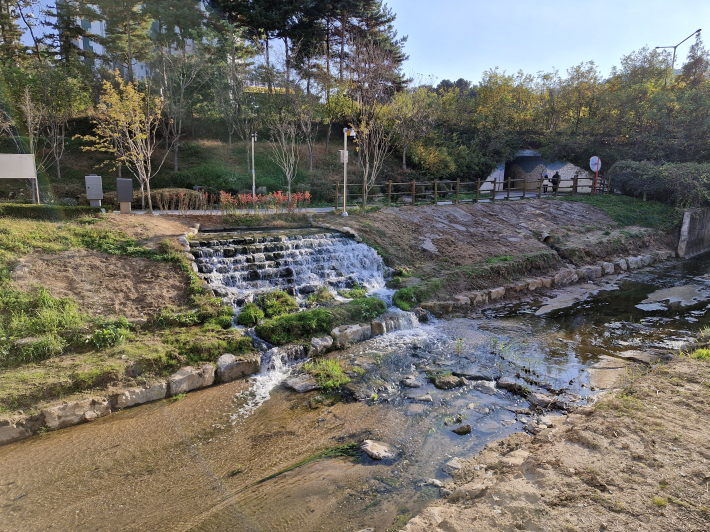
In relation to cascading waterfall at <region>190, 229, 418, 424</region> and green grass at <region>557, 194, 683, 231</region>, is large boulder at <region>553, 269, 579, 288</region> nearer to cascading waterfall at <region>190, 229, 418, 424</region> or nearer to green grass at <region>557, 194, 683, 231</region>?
cascading waterfall at <region>190, 229, 418, 424</region>

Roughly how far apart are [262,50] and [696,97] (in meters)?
26.3

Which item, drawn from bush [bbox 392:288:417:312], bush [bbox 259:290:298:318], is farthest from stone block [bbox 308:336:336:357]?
bush [bbox 392:288:417:312]

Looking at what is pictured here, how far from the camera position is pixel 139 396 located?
645 centimetres

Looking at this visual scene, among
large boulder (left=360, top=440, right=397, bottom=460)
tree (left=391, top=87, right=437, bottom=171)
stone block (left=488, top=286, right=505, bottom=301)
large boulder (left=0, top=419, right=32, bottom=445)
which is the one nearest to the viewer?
large boulder (left=360, top=440, right=397, bottom=460)

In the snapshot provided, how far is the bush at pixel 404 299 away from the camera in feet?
34.7

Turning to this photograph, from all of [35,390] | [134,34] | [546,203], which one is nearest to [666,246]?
[546,203]

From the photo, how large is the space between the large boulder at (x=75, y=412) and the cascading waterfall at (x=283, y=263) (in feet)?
11.2

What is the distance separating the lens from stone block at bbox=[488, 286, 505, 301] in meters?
12.0

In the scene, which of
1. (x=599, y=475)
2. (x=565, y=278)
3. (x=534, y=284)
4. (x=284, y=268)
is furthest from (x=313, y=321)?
(x=565, y=278)

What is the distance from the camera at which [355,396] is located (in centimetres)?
668

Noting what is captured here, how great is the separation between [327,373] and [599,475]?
439cm

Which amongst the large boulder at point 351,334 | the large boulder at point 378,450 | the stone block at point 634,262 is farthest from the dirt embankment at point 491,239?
the large boulder at point 378,450

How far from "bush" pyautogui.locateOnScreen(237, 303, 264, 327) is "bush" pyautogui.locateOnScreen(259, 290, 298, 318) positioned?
0.91 feet

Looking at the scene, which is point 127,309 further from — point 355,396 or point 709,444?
point 709,444
